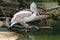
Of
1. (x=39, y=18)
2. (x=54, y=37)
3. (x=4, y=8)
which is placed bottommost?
(x=54, y=37)

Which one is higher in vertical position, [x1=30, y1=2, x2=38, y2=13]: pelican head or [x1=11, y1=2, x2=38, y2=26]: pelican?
[x1=30, y1=2, x2=38, y2=13]: pelican head

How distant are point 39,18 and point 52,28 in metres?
0.16

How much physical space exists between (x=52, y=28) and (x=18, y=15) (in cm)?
34

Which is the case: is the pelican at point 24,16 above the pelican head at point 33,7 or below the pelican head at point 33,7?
below

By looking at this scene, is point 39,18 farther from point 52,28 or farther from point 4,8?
point 4,8

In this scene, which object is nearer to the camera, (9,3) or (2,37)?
(2,37)

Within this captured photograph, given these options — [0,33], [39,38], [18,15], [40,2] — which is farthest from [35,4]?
[0,33]

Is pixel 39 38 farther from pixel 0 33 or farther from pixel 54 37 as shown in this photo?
pixel 0 33

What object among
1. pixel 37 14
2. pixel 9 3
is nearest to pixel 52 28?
pixel 37 14

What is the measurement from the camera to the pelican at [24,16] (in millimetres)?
1428

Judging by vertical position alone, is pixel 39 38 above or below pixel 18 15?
below

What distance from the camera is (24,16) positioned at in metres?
1.42

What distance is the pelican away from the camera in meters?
1.43

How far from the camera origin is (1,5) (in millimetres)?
1524
